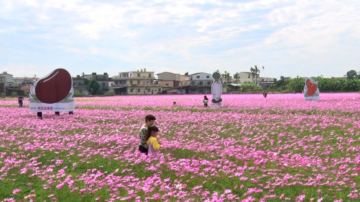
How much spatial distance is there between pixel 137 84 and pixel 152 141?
9406cm

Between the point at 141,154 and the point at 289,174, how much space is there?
4075 mm

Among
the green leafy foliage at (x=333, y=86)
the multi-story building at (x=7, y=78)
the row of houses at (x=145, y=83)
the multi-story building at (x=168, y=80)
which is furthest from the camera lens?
the multi-story building at (x=168, y=80)

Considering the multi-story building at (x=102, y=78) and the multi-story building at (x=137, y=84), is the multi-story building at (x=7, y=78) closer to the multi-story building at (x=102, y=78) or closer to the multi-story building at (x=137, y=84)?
the multi-story building at (x=102, y=78)

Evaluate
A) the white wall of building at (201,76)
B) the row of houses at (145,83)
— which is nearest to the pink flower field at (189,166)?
the row of houses at (145,83)

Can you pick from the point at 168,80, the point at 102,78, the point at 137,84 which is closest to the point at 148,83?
the point at 137,84

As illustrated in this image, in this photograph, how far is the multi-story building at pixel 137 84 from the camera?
100188mm

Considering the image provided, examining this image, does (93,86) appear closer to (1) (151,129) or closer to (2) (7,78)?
(2) (7,78)

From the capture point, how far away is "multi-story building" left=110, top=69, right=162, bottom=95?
100188 millimetres

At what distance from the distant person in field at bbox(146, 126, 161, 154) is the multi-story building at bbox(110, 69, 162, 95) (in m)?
89.7

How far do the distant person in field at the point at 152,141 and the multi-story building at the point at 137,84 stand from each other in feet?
294

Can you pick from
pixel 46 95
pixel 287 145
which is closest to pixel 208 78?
pixel 46 95

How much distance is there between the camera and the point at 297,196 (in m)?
6.13

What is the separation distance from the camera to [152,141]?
8.72m

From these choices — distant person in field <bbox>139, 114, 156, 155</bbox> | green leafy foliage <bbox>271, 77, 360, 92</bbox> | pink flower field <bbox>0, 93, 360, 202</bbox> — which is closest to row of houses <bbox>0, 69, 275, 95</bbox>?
green leafy foliage <bbox>271, 77, 360, 92</bbox>
